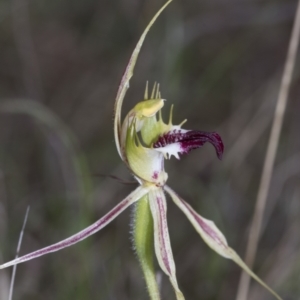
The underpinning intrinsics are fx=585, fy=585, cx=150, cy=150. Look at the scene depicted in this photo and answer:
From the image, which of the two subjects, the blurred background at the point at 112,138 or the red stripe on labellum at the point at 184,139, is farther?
the blurred background at the point at 112,138

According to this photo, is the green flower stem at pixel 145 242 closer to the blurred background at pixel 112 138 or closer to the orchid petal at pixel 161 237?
the orchid petal at pixel 161 237

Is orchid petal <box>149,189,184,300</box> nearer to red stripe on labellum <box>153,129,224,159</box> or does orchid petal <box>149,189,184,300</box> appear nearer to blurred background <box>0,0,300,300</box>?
red stripe on labellum <box>153,129,224,159</box>

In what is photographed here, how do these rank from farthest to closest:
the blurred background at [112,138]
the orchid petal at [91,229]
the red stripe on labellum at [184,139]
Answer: the blurred background at [112,138] → the red stripe on labellum at [184,139] → the orchid petal at [91,229]

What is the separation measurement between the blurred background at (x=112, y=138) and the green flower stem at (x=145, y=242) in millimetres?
522

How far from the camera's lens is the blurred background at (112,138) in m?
1.91

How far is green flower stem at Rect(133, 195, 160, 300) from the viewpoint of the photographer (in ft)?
3.42

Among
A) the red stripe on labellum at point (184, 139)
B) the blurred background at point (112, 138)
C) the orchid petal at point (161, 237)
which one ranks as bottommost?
the orchid petal at point (161, 237)

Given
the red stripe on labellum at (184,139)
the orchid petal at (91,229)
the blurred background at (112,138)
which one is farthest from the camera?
the blurred background at (112,138)

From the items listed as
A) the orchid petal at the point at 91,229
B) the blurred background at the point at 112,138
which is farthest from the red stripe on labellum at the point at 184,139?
the blurred background at the point at 112,138

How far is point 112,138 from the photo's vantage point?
9.21 feet

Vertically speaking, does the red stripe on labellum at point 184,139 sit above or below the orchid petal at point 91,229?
above

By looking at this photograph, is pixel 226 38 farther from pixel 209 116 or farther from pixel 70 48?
pixel 70 48

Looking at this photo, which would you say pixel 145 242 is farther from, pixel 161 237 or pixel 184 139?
pixel 184 139

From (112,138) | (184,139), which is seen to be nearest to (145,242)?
(184,139)
